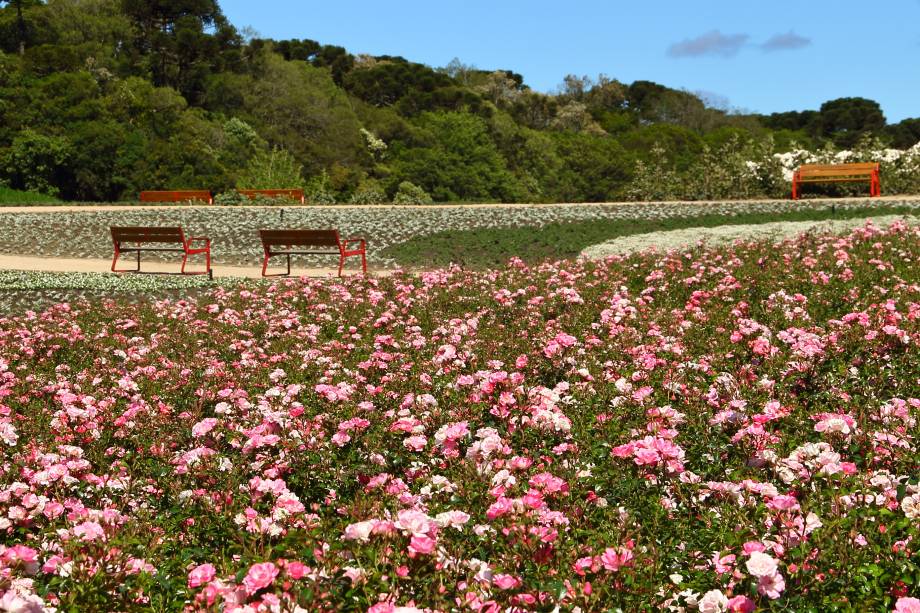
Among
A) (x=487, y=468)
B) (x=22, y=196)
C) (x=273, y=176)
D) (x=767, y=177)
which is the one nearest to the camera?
(x=487, y=468)

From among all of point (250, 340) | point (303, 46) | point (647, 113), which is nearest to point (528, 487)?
point (250, 340)

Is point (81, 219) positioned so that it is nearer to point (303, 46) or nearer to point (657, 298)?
point (657, 298)

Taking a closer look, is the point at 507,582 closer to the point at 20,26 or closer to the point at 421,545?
the point at 421,545

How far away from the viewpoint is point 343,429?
3832mm

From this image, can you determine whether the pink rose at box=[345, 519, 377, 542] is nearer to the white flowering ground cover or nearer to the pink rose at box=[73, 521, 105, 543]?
the pink rose at box=[73, 521, 105, 543]

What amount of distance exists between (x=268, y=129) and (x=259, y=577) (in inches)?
1939

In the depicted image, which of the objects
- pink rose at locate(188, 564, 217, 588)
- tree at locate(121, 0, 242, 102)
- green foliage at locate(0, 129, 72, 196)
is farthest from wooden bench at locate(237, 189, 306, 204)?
tree at locate(121, 0, 242, 102)

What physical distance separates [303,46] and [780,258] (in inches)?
3238

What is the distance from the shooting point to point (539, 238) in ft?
55.0

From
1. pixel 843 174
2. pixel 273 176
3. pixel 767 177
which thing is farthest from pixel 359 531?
pixel 273 176

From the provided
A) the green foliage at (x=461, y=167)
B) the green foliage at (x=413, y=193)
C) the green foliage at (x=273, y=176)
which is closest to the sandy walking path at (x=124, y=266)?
the green foliage at (x=273, y=176)

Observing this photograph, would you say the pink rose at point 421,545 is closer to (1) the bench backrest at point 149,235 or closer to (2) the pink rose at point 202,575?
(2) the pink rose at point 202,575

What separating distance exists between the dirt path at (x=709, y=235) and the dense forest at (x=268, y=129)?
9.96m

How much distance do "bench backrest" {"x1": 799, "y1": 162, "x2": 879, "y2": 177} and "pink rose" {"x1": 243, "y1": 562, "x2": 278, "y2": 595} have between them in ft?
79.3
